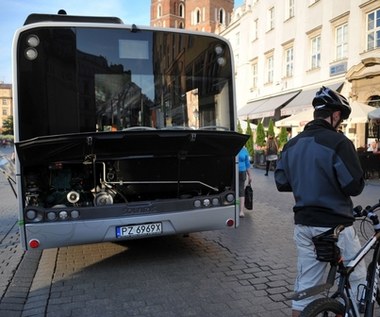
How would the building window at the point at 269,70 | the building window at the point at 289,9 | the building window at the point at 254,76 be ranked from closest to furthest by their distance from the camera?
the building window at the point at 289,9
the building window at the point at 269,70
the building window at the point at 254,76

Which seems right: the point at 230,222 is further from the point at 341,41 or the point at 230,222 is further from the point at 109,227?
the point at 341,41

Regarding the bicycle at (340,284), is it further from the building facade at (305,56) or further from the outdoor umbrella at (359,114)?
the building facade at (305,56)

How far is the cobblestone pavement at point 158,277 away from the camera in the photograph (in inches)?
165

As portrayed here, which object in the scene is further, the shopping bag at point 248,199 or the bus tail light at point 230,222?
the shopping bag at point 248,199

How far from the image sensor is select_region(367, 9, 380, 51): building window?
1911 cm

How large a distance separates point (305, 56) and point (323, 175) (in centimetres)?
2402

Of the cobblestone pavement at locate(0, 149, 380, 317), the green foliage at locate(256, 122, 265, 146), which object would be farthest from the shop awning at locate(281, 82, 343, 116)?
the cobblestone pavement at locate(0, 149, 380, 317)

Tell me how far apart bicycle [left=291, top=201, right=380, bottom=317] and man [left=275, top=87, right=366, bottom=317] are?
3.7 inches

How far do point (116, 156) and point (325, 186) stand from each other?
9.73ft

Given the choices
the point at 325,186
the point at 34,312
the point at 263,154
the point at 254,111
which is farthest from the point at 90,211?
the point at 254,111

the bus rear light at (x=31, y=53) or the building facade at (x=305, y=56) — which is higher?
the building facade at (x=305, y=56)

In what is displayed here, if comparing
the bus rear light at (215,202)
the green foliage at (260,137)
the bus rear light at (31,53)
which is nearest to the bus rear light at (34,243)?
the bus rear light at (31,53)

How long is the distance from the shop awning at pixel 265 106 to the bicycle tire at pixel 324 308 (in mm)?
24573

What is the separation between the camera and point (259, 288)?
4691mm
